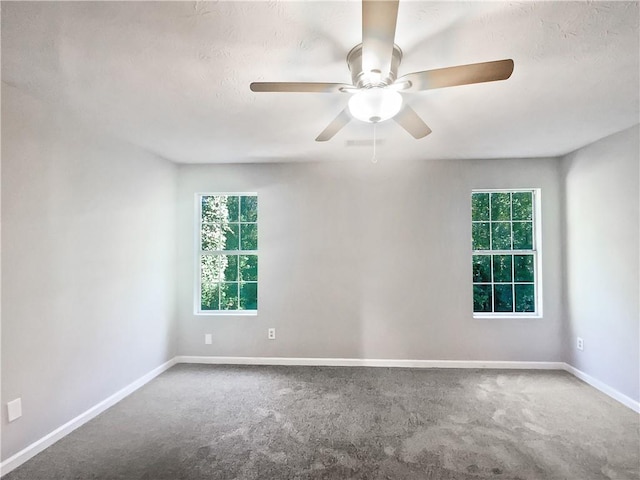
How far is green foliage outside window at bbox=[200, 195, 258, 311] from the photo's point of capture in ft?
12.9

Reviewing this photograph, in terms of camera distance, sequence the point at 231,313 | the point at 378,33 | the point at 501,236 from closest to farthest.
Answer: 1. the point at 378,33
2. the point at 501,236
3. the point at 231,313

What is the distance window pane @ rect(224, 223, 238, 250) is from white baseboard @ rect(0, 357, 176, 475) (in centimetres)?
158

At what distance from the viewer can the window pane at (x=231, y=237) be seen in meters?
3.96

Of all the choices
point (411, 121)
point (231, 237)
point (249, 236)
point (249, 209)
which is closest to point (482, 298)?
point (411, 121)

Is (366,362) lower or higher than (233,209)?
lower

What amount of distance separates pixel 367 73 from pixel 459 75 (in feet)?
1.31

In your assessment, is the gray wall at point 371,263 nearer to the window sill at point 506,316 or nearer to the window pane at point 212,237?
the window sill at point 506,316

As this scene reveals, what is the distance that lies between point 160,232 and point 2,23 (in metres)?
2.34

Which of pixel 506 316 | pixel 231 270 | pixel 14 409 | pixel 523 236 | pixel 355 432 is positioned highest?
pixel 523 236

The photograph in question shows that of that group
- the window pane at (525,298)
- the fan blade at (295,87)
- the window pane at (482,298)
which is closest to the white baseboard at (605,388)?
the window pane at (525,298)

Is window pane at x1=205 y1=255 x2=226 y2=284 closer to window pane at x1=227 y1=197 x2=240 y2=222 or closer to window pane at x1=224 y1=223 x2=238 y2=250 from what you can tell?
window pane at x1=224 y1=223 x2=238 y2=250

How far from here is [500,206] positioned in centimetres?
378

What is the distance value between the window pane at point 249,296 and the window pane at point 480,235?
2.71 meters

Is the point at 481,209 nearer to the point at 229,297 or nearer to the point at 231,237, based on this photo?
the point at 231,237
